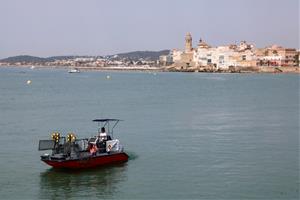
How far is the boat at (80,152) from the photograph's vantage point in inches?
674

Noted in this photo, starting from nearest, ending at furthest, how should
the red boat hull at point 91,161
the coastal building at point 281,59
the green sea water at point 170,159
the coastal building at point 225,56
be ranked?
1. the green sea water at point 170,159
2. the red boat hull at point 91,161
3. the coastal building at point 281,59
4. the coastal building at point 225,56

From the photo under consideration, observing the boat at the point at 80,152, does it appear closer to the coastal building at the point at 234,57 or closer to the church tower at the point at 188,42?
the coastal building at the point at 234,57

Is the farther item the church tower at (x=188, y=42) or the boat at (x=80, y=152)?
the church tower at (x=188, y=42)

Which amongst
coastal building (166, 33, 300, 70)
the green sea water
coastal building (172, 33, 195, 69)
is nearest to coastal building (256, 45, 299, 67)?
coastal building (166, 33, 300, 70)

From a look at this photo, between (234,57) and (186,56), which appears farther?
(186,56)

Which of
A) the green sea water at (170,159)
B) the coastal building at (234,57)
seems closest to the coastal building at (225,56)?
the coastal building at (234,57)

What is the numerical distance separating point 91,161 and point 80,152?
415 mm

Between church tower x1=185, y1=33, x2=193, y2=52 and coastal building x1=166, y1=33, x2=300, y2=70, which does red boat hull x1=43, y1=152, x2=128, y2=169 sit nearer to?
coastal building x1=166, y1=33, x2=300, y2=70

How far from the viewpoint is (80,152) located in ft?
58.1

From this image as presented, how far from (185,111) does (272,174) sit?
18.8 meters

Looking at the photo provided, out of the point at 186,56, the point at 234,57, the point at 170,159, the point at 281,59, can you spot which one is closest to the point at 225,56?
the point at 234,57

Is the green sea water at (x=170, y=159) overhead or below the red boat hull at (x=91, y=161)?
below

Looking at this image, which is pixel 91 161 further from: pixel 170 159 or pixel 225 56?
pixel 225 56

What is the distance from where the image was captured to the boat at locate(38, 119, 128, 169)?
1712cm
